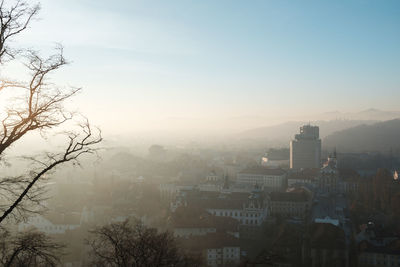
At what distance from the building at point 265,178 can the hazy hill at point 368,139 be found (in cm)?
5126

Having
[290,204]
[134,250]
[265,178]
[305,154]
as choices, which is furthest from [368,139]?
[134,250]

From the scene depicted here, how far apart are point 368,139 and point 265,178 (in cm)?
7004

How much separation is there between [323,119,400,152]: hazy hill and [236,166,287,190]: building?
51.3 metres

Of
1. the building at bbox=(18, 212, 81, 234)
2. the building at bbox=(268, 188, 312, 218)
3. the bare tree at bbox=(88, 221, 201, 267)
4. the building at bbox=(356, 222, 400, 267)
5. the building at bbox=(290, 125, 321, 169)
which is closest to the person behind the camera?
the bare tree at bbox=(88, 221, 201, 267)

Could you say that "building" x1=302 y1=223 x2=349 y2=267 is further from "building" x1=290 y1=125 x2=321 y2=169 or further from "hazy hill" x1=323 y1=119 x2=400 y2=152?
"hazy hill" x1=323 y1=119 x2=400 y2=152

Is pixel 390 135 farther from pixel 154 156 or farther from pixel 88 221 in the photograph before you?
pixel 88 221

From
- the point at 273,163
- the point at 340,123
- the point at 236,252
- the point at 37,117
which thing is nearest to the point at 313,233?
the point at 236,252

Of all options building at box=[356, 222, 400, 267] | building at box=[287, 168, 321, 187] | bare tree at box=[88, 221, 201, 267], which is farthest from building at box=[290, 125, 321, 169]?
bare tree at box=[88, 221, 201, 267]

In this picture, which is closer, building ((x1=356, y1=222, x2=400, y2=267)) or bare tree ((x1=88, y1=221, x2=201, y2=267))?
bare tree ((x1=88, y1=221, x2=201, y2=267))

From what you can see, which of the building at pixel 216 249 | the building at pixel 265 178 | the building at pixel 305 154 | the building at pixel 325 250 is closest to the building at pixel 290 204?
the building at pixel 325 250

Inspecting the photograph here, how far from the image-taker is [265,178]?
4288 cm

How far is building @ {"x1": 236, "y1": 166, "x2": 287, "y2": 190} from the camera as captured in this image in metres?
42.7

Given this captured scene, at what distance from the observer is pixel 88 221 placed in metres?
25.1

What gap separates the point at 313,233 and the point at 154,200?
15.0 meters
